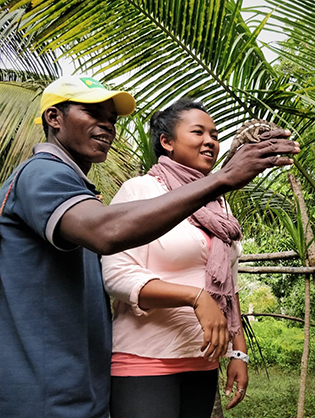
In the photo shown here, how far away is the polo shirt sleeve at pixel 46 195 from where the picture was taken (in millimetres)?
962

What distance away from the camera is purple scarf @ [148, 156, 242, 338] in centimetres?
151

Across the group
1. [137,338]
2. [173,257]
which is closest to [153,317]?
[137,338]

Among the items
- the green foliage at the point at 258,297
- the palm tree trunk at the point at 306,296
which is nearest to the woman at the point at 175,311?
the palm tree trunk at the point at 306,296

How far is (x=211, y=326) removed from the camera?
1372mm

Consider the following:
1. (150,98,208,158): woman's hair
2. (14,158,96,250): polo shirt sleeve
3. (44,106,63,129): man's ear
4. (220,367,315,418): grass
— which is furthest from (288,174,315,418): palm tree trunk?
(220,367,315,418): grass

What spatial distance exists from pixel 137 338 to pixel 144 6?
1.48 meters

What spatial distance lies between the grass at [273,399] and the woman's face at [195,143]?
4835 mm

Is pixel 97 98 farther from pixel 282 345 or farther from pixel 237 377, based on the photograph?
pixel 282 345

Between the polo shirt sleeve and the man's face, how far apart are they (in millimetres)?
213

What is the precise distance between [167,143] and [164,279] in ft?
1.73

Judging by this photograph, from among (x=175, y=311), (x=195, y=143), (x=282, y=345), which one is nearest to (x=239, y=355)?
(x=175, y=311)

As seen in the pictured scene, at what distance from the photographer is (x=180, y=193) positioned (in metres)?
0.93

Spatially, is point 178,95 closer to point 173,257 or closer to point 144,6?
point 144,6

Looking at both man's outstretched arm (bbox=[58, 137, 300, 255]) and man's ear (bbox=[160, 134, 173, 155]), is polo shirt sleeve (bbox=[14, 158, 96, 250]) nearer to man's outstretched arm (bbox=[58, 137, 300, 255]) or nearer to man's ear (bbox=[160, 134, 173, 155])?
man's outstretched arm (bbox=[58, 137, 300, 255])
